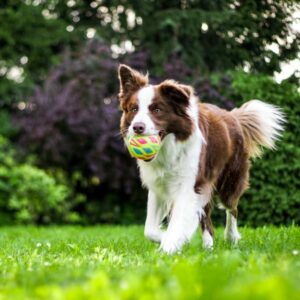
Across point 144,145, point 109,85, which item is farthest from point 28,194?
point 144,145

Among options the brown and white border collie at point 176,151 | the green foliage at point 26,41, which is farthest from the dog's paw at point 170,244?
the green foliage at point 26,41

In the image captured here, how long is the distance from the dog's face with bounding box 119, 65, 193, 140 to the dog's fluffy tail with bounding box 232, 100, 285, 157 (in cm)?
126

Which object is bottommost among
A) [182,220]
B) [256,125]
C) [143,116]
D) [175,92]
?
[182,220]

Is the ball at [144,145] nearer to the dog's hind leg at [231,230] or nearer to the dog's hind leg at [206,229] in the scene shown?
the dog's hind leg at [206,229]

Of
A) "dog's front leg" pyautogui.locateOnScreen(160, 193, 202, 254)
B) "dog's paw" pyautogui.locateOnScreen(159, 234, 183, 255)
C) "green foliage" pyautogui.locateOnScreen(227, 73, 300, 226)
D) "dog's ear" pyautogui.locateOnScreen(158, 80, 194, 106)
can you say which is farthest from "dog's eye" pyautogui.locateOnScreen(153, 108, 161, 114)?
"green foliage" pyautogui.locateOnScreen(227, 73, 300, 226)

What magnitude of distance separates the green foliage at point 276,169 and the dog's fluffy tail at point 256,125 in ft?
6.81

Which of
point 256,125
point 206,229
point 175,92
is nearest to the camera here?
point 175,92

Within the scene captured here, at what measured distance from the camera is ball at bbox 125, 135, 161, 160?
5.02 metres

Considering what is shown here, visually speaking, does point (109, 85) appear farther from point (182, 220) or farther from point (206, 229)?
point (182, 220)

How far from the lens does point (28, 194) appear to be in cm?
1383

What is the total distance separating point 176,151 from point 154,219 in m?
0.67

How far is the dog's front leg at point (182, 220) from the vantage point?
5094mm

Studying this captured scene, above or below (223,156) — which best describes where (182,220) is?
below

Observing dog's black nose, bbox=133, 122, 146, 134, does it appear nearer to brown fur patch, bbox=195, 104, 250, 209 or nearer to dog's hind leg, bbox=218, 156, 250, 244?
brown fur patch, bbox=195, 104, 250, 209
